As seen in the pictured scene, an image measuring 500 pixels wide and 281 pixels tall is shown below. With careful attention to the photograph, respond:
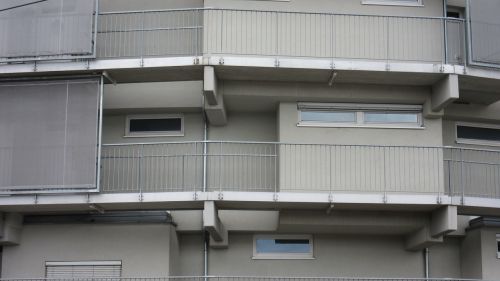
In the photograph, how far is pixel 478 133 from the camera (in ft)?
68.3

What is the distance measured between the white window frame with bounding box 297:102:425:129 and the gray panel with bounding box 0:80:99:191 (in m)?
4.65

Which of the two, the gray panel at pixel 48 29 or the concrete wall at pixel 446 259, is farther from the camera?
the concrete wall at pixel 446 259

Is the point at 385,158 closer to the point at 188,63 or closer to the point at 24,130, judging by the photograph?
the point at 188,63

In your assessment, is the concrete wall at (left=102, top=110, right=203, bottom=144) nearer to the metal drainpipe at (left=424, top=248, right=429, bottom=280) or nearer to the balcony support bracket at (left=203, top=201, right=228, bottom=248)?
the balcony support bracket at (left=203, top=201, right=228, bottom=248)

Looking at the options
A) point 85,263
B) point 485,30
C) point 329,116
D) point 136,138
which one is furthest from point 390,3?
point 85,263

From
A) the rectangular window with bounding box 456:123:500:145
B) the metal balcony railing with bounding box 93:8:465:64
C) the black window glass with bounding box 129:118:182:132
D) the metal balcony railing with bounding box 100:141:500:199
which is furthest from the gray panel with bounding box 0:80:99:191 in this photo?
the rectangular window with bounding box 456:123:500:145

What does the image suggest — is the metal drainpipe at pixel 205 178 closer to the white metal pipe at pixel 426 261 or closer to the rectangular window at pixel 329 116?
the rectangular window at pixel 329 116

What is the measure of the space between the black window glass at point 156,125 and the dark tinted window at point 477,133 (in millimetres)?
6585

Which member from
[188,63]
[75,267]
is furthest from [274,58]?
[75,267]

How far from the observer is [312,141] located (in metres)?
19.3

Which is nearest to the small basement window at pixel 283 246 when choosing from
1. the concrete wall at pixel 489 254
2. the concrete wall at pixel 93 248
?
the concrete wall at pixel 93 248

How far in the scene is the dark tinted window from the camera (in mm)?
20725

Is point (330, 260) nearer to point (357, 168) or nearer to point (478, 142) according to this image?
point (357, 168)

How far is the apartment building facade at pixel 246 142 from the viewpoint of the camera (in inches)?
730
